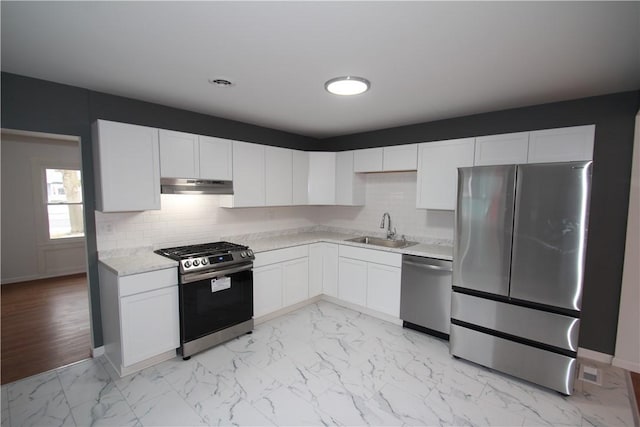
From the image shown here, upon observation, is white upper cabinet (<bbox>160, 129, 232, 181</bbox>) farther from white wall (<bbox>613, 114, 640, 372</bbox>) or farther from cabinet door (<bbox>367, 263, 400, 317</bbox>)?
white wall (<bbox>613, 114, 640, 372</bbox>)

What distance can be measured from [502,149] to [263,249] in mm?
2792

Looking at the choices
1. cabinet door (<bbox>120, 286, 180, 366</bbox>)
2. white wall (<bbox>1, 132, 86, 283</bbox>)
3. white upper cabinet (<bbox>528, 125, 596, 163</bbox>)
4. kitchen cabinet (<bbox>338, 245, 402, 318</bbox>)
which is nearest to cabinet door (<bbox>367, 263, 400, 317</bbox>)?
kitchen cabinet (<bbox>338, 245, 402, 318</bbox>)

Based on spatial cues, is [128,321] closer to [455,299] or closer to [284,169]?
[284,169]

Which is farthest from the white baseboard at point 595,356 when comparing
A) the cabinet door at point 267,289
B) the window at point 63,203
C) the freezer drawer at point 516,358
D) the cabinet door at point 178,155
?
the window at point 63,203

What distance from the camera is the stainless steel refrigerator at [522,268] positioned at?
7.55ft

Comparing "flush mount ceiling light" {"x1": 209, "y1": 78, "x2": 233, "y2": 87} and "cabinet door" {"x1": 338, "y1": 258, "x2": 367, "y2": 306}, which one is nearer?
"flush mount ceiling light" {"x1": 209, "y1": 78, "x2": 233, "y2": 87}

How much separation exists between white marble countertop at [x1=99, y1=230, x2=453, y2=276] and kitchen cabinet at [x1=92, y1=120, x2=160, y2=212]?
0.50m

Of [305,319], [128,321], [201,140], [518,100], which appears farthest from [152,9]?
[305,319]

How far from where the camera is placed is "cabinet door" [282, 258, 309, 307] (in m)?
3.81

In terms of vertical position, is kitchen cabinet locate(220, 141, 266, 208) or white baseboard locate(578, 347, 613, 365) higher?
kitchen cabinet locate(220, 141, 266, 208)

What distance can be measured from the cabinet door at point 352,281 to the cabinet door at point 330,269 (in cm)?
7

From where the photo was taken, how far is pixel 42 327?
3.46 meters

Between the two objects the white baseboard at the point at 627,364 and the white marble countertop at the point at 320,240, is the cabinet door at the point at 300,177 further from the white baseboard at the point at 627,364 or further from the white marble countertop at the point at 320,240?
the white baseboard at the point at 627,364

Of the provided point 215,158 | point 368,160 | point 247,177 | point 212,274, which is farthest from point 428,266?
point 215,158
